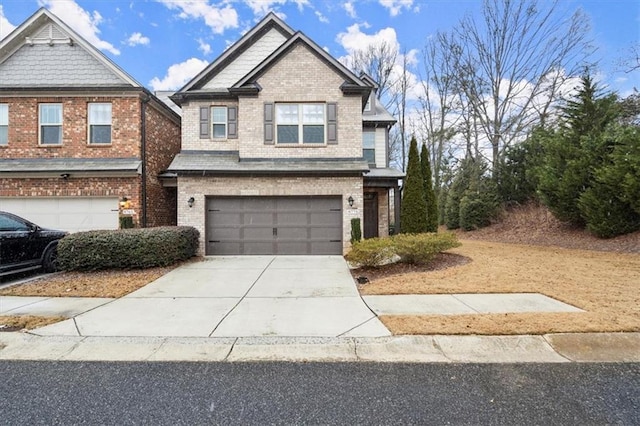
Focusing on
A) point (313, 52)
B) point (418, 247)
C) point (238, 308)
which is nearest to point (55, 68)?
point (313, 52)

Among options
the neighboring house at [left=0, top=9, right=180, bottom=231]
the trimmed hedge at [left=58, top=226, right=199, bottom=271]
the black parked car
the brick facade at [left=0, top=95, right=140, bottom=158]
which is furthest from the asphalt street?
the brick facade at [left=0, top=95, right=140, bottom=158]

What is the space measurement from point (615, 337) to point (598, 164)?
11299 millimetres

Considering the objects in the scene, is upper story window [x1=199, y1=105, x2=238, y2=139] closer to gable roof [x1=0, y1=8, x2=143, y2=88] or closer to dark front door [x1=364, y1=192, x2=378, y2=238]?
gable roof [x1=0, y1=8, x2=143, y2=88]

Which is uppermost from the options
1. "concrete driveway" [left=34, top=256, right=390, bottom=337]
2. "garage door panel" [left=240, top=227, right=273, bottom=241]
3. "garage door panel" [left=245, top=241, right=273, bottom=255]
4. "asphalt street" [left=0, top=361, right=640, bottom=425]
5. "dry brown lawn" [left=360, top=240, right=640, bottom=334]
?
"garage door panel" [left=240, top=227, right=273, bottom=241]

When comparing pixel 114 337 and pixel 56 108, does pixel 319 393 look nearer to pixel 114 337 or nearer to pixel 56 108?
pixel 114 337

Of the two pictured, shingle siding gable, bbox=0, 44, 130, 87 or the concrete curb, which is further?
shingle siding gable, bbox=0, 44, 130, 87

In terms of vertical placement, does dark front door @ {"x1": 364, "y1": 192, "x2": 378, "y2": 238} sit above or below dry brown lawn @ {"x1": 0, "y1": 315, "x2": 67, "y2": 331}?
above

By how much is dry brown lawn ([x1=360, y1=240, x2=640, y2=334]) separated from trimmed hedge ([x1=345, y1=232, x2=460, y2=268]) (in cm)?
54

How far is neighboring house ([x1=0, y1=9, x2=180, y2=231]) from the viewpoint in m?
11.1

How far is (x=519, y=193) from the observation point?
1859 centimetres

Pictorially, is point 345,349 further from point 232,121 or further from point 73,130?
point 73,130

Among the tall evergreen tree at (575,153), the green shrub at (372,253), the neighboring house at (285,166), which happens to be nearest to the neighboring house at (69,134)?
the neighboring house at (285,166)

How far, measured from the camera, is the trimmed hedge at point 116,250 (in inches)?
314

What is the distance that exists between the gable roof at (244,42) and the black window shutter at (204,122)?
3.28 feet
